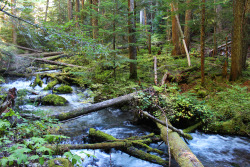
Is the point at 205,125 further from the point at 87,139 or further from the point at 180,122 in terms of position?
the point at 87,139

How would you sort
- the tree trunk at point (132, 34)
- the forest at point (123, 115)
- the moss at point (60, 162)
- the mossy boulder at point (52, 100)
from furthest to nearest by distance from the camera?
the tree trunk at point (132, 34)
the mossy boulder at point (52, 100)
the forest at point (123, 115)
the moss at point (60, 162)

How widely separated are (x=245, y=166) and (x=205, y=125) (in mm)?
2096

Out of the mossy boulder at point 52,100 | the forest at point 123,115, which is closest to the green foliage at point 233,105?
the forest at point 123,115

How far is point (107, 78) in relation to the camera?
1162 centimetres

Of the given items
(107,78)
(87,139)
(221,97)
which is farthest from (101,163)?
(107,78)

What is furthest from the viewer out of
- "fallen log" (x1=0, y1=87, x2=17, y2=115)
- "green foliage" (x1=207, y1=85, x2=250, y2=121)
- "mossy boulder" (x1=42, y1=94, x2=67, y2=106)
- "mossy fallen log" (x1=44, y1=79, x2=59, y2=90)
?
"mossy fallen log" (x1=44, y1=79, x2=59, y2=90)

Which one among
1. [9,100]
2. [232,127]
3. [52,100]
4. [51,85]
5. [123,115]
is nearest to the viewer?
[9,100]

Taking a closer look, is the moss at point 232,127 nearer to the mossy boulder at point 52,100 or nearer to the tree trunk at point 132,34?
the tree trunk at point 132,34

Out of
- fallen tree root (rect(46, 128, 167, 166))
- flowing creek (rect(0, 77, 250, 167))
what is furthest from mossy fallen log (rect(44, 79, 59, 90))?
fallen tree root (rect(46, 128, 167, 166))

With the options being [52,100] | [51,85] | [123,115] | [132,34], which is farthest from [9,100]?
[51,85]

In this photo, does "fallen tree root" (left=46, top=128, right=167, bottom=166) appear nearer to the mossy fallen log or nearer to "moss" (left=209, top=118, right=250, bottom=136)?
"moss" (left=209, top=118, right=250, bottom=136)

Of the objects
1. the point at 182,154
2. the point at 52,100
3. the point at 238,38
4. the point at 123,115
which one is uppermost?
the point at 238,38

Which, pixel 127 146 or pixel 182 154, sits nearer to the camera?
pixel 182 154

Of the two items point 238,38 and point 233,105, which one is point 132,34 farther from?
point 233,105
